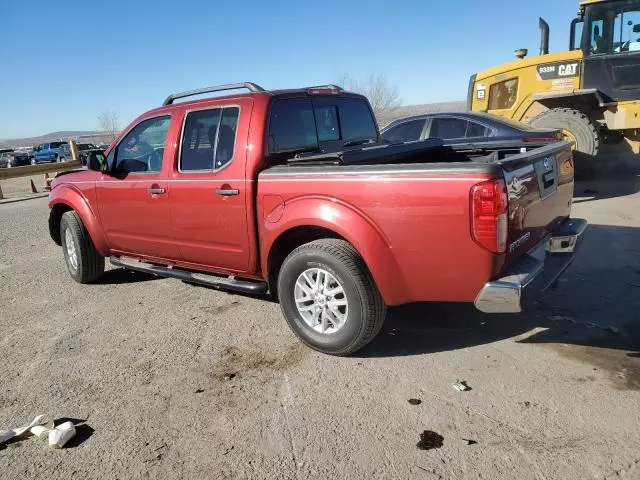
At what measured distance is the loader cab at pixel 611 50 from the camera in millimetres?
9258

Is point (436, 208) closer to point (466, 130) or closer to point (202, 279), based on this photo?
point (202, 279)

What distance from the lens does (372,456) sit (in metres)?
2.57

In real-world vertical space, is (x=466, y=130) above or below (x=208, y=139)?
below

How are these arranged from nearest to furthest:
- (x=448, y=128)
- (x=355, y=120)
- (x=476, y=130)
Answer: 1. (x=355, y=120)
2. (x=476, y=130)
3. (x=448, y=128)

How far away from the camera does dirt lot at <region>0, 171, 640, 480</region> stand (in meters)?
2.56

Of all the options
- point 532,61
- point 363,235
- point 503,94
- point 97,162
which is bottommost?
point 363,235

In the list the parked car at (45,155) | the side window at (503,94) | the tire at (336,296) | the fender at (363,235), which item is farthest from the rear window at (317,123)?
the parked car at (45,155)

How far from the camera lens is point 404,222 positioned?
3.14 metres

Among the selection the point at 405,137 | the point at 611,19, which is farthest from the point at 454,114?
the point at 611,19

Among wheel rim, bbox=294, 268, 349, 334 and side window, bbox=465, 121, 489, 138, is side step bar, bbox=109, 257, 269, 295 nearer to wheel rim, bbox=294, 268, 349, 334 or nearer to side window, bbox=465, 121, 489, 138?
wheel rim, bbox=294, 268, 349, 334

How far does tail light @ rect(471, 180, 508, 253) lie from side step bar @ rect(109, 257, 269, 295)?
1.88 metres

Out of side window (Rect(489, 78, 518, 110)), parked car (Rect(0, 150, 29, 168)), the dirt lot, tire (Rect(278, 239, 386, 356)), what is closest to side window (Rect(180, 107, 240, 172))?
tire (Rect(278, 239, 386, 356))

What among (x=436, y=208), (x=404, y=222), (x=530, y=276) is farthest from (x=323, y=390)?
(x=530, y=276)

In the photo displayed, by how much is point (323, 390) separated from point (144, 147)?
3.19m
